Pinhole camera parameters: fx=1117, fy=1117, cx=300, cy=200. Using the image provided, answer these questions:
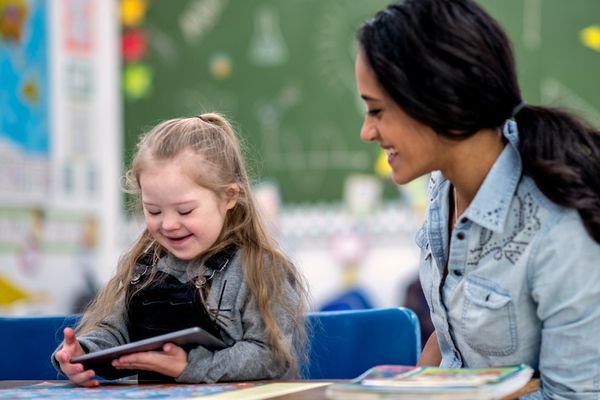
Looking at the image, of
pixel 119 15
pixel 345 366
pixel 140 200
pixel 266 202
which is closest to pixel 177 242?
pixel 140 200

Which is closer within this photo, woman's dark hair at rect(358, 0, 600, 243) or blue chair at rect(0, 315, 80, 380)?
woman's dark hair at rect(358, 0, 600, 243)

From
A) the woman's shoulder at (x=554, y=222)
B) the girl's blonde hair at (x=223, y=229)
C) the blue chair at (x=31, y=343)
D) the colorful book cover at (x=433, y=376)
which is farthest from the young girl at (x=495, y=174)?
the blue chair at (x=31, y=343)

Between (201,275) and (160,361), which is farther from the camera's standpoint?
(201,275)

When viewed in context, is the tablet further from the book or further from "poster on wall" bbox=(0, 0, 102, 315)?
"poster on wall" bbox=(0, 0, 102, 315)

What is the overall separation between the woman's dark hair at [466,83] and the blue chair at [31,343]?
778 millimetres

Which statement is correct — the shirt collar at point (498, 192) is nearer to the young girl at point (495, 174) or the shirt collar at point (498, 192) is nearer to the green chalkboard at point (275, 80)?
the young girl at point (495, 174)

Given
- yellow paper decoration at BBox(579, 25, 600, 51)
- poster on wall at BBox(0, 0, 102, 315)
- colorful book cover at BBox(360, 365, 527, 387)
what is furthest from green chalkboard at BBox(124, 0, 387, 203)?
colorful book cover at BBox(360, 365, 527, 387)

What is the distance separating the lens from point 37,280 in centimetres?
416

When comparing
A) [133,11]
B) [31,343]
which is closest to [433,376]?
[31,343]

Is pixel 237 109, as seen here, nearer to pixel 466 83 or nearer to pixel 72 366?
pixel 72 366

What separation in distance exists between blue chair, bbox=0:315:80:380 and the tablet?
1.04 feet

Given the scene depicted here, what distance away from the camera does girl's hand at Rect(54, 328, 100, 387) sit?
1483 millimetres

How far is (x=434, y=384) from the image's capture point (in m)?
1.08

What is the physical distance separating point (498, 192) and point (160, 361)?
49 centimetres
